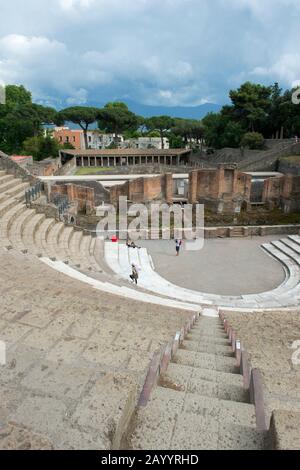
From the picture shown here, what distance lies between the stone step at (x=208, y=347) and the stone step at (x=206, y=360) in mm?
232

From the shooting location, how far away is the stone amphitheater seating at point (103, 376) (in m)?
1.74

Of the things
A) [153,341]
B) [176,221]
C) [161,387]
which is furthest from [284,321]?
[176,221]

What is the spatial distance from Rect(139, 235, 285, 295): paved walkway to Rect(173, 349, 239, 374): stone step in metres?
7.85

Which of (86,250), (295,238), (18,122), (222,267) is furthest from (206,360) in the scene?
(18,122)

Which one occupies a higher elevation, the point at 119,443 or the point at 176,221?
the point at 119,443

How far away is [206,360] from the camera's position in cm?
336

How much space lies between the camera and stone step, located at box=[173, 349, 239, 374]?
317cm

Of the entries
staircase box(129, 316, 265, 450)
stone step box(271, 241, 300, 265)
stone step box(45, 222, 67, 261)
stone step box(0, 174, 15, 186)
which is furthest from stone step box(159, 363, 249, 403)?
stone step box(0, 174, 15, 186)

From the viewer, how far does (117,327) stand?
3873 mm

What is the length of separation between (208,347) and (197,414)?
2.13 m

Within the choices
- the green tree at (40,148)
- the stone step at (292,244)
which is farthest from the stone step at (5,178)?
the green tree at (40,148)

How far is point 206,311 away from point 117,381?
5337mm

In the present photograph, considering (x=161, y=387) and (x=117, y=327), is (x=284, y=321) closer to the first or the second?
(x=117, y=327)

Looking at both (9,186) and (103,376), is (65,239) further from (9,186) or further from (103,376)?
(103,376)
